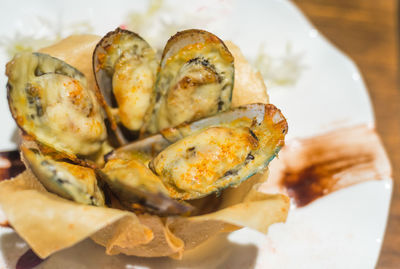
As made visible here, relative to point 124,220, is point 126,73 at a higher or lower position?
higher

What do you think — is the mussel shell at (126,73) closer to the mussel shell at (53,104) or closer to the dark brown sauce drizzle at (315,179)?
the mussel shell at (53,104)

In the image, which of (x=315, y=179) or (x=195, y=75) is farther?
(x=315, y=179)

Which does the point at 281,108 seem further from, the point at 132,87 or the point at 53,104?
the point at 53,104

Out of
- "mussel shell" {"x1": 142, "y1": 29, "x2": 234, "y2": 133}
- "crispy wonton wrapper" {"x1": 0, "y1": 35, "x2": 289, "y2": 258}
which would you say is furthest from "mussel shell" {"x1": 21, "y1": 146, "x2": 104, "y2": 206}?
"mussel shell" {"x1": 142, "y1": 29, "x2": 234, "y2": 133}

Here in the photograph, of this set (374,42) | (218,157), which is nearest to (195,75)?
(218,157)

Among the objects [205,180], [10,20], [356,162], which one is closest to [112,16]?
[10,20]

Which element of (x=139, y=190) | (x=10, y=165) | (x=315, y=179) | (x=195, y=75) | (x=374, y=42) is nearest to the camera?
(x=139, y=190)

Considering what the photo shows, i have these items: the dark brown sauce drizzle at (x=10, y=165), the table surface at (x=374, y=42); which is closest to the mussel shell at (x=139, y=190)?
the dark brown sauce drizzle at (x=10, y=165)

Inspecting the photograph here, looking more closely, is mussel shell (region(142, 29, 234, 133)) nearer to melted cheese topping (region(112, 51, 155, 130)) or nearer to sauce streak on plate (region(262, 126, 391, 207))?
melted cheese topping (region(112, 51, 155, 130))
